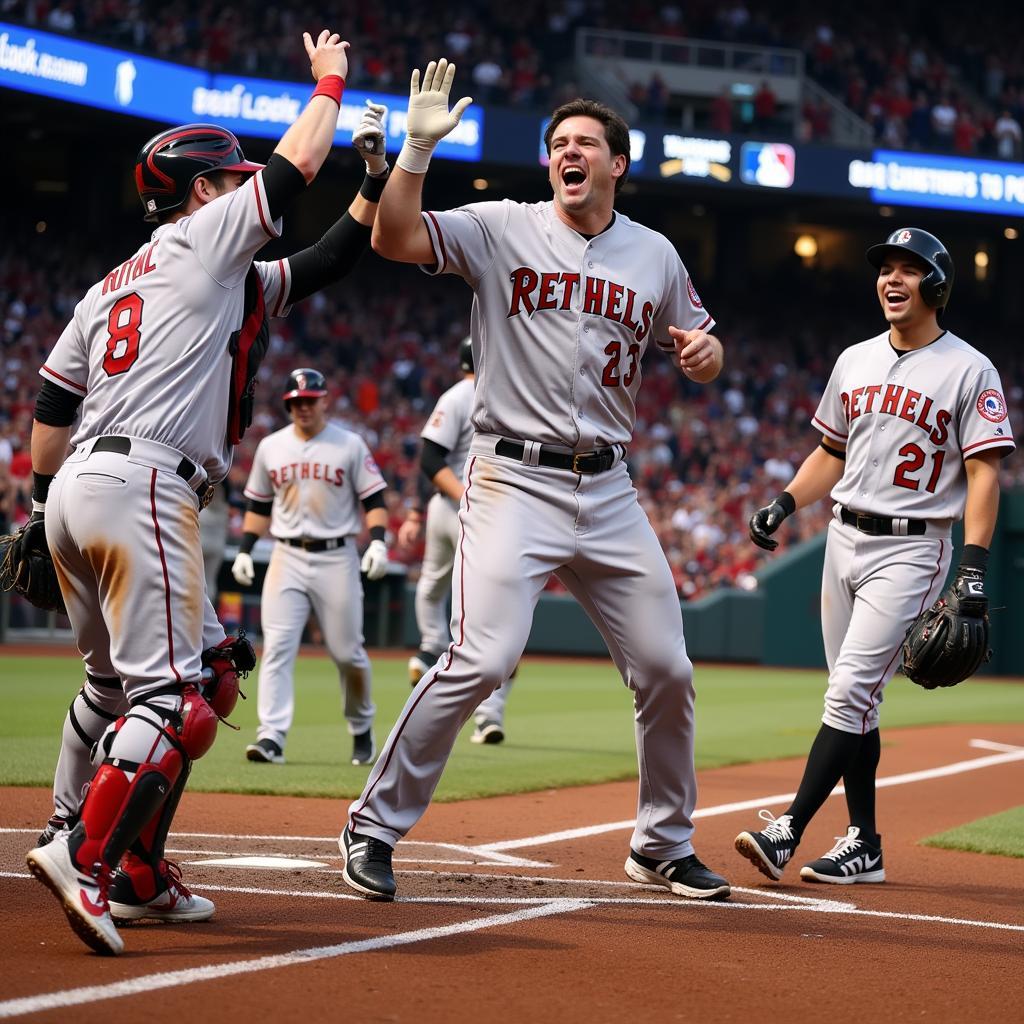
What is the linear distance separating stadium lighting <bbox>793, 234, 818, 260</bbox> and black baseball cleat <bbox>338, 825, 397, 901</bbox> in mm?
32237

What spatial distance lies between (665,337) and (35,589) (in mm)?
2127

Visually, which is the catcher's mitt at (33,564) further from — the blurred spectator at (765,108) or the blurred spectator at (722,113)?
the blurred spectator at (765,108)

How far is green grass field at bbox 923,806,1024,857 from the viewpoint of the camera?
21.0ft

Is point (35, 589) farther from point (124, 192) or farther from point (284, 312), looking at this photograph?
point (124, 192)

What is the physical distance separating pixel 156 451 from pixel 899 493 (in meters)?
2.77

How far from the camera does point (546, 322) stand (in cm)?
476

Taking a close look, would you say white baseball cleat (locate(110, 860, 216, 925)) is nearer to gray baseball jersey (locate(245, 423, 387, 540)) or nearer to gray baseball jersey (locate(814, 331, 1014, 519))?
gray baseball jersey (locate(814, 331, 1014, 519))

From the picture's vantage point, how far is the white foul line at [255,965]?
123 inches

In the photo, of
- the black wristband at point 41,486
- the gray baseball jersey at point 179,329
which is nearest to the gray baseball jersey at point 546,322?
the gray baseball jersey at point 179,329

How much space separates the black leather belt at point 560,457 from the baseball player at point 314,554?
3883 mm

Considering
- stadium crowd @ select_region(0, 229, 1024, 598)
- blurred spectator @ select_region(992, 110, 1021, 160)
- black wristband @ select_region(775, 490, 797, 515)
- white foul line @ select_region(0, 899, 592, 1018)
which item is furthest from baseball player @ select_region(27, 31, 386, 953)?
blurred spectator @ select_region(992, 110, 1021, 160)

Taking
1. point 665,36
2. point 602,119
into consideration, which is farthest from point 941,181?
point 602,119

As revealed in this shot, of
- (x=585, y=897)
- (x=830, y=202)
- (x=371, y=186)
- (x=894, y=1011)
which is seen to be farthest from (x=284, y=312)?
(x=830, y=202)

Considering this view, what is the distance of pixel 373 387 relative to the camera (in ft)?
86.8
